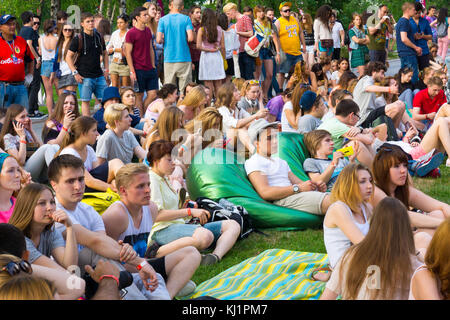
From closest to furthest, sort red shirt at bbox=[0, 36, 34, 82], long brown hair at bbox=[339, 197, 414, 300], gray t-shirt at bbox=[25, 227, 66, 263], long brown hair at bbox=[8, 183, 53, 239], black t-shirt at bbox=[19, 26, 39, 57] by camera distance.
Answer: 1. long brown hair at bbox=[339, 197, 414, 300]
2. long brown hair at bbox=[8, 183, 53, 239]
3. gray t-shirt at bbox=[25, 227, 66, 263]
4. red shirt at bbox=[0, 36, 34, 82]
5. black t-shirt at bbox=[19, 26, 39, 57]

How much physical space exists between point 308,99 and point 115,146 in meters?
3.03

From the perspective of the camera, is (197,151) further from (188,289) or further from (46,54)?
(46,54)

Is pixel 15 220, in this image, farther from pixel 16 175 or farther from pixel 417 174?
pixel 417 174

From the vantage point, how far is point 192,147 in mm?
8070

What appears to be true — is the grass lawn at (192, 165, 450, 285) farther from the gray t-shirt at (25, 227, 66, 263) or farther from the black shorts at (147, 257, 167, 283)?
the gray t-shirt at (25, 227, 66, 263)

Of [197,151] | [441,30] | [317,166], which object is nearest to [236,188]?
[197,151]

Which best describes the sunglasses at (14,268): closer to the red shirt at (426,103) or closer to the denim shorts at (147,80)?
the denim shorts at (147,80)

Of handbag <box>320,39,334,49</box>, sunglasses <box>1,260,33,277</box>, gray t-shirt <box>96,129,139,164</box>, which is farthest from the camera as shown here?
handbag <box>320,39,334,49</box>

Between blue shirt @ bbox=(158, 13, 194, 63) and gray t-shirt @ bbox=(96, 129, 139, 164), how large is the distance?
4026 millimetres

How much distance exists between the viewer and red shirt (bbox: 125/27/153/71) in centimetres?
1172

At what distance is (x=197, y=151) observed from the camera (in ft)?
26.5

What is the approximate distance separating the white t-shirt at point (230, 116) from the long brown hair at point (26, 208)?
5.08m

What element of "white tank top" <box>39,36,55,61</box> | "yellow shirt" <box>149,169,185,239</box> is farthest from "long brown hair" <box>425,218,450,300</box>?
"white tank top" <box>39,36,55,61</box>

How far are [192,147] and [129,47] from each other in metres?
4.16
